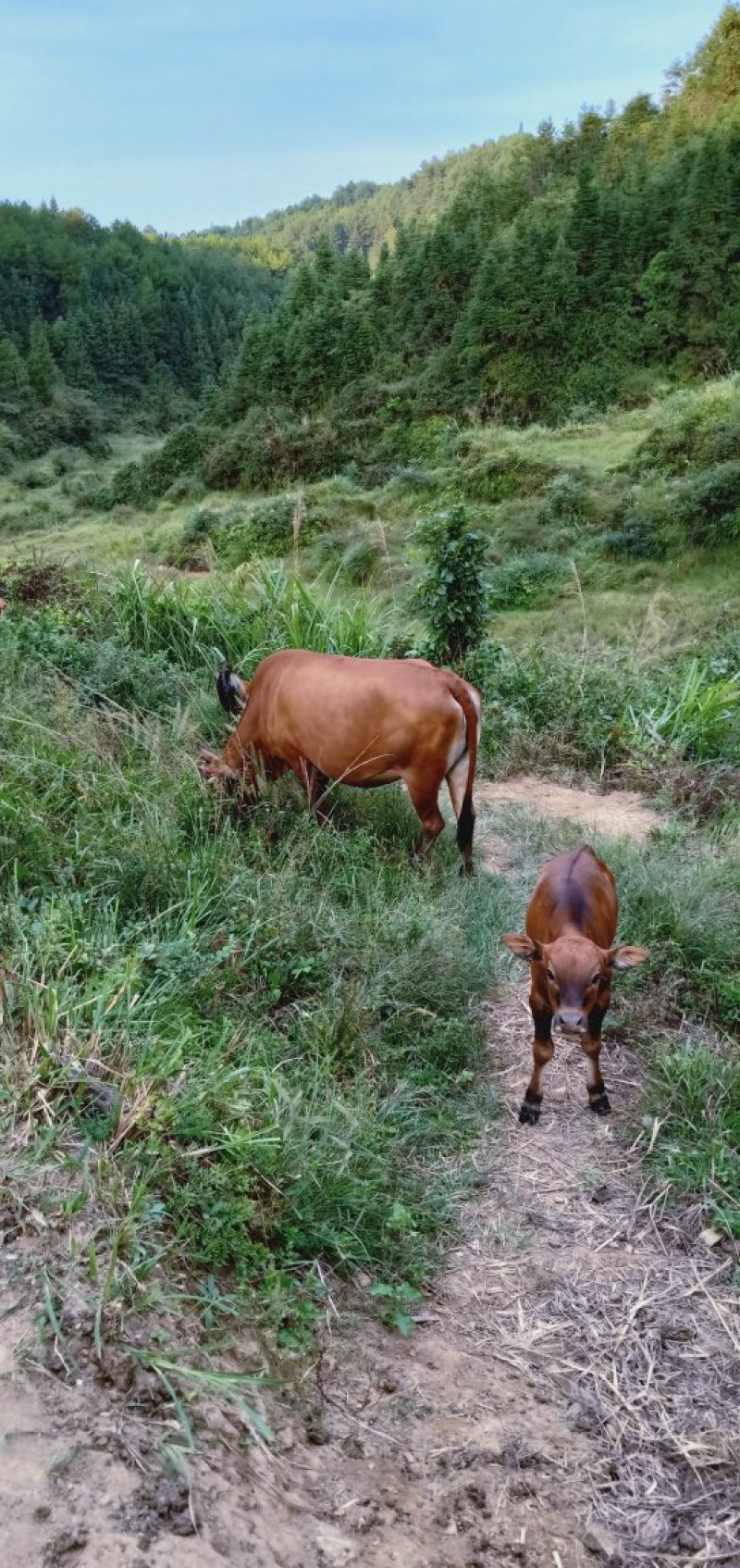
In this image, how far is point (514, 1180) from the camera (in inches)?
125

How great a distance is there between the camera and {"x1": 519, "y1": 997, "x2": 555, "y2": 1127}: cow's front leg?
3395 millimetres

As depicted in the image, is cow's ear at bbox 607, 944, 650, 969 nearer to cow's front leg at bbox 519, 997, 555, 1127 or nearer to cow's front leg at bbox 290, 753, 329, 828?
cow's front leg at bbox 519, 997, 555, 1127

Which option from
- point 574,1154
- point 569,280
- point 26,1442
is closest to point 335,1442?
point 26,1442

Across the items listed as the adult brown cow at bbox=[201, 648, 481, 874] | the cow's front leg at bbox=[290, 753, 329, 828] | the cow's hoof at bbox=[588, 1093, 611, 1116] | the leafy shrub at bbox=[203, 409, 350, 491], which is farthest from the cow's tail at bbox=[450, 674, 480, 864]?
the leafy shrub at bbox=[203, 409, 350, 491]

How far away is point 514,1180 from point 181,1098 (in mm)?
1163

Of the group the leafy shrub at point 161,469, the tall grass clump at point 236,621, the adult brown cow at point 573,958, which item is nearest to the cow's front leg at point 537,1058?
the adult brown cow at point 573,958

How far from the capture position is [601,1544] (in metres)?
2.01

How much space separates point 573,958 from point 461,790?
2.01 m

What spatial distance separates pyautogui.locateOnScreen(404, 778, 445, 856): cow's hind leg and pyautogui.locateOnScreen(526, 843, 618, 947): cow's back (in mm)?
1230

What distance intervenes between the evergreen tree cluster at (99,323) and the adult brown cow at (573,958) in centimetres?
5313

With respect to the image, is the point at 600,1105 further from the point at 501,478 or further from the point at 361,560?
the point at 501,478

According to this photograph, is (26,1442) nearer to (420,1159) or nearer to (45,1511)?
(45,1511)

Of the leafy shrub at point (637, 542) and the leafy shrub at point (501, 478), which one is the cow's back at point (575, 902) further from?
the leafy shrub at point (501, 478)

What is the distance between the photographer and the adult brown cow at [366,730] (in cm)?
490
